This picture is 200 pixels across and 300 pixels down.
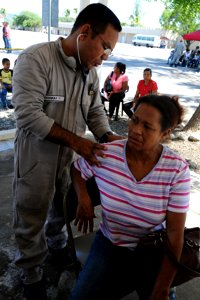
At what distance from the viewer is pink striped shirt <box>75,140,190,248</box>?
1559 millimetres

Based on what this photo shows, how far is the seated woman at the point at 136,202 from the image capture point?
5.10 feet

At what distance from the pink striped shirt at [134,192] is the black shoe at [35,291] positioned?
70 centimetres

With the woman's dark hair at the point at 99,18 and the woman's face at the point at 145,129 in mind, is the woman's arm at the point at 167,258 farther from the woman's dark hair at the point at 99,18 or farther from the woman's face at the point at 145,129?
the woman's dark hair at the point at 99,18


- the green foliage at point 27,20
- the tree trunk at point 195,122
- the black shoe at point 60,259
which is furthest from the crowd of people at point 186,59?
the green foliage at point 27,20

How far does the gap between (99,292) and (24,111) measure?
1040mm

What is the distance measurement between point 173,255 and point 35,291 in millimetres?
1032

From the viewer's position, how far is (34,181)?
1.83 meters

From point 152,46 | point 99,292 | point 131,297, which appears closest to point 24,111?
point 99,292

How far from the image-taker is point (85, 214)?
1667 mm

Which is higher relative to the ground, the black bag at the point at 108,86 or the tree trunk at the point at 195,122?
the black bag at the point at 108,86

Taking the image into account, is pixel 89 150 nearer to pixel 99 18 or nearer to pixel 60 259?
pixel 99 18

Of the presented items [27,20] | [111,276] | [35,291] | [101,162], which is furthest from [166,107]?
[27,20]

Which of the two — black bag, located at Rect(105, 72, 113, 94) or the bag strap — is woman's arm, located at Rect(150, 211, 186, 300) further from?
black bag, located at Rect(105, 72, 113, 94)

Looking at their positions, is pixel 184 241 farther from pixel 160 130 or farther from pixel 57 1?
pixel 57 1
